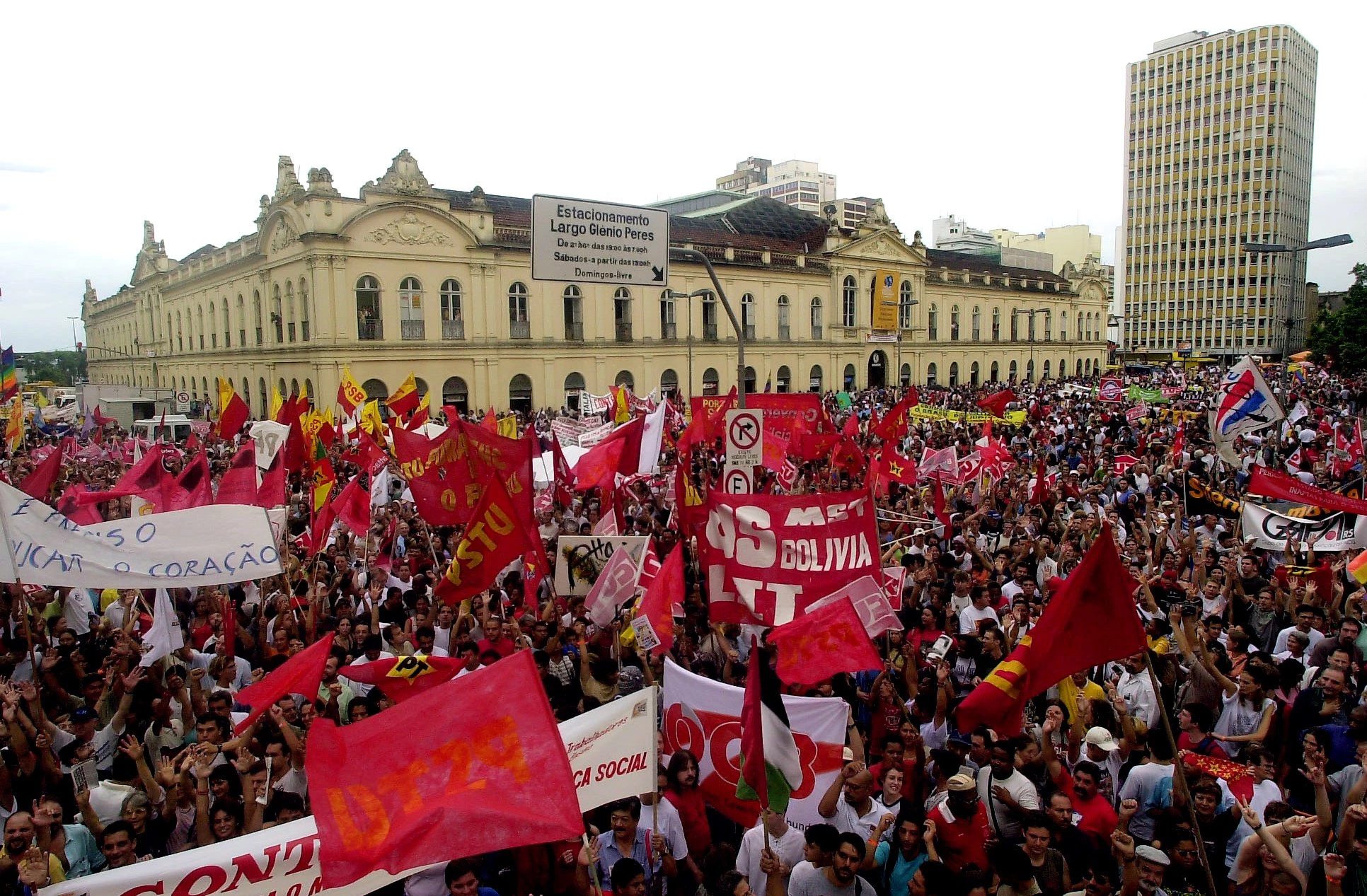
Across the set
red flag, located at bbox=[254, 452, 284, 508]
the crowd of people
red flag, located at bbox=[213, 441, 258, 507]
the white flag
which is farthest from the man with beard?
red flag, located at bbox=[254, 452, 284, 508]

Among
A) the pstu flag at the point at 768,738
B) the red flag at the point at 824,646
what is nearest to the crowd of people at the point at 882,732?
the pstu flag at the point at 768,738

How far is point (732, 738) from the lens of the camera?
19.4ft

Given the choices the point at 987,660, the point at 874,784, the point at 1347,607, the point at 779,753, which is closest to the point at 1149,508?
the point at 1347,607

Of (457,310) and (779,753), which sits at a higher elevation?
(457,310)

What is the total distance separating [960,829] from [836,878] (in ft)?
2.70

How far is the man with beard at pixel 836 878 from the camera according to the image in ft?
15.4

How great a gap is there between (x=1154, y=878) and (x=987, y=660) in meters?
3.13

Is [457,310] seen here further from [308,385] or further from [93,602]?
[93,602]

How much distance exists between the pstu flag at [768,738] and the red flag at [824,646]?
1.07 meters

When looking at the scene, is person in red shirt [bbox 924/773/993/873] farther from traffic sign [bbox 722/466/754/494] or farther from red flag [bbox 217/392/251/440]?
red flag [bbox 217/392/251/440]

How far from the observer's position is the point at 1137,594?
8969 millimetres

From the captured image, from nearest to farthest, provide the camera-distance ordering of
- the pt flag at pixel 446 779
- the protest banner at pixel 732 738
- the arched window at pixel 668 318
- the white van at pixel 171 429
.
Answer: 1. the pt flag at pixel 446 779
2. the protest banner at pixel 732 738
3. the white van at pixel 171 429
4. the arched window at pixel 668 318

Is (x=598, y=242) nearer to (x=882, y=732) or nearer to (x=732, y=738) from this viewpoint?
(x=732, y=738)

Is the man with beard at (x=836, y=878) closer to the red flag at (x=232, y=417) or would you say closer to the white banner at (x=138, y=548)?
the white banner at (x=138, y=548)
